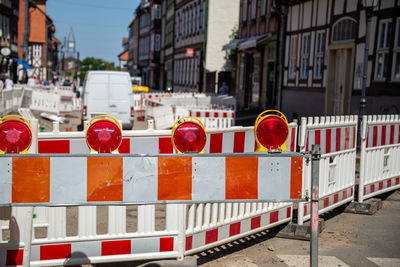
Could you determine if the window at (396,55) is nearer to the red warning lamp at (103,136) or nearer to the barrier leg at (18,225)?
the red warning lamp at (103,136)

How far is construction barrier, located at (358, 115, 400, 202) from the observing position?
7730mm

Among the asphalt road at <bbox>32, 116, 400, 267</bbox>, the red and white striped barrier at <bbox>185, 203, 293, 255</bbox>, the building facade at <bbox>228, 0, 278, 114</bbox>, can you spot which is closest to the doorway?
the building facade at <bbox>228, 0, 278, 114</bbox>

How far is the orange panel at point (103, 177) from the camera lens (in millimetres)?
3518

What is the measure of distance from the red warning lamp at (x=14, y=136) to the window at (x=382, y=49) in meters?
13.9

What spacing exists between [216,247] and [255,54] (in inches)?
997

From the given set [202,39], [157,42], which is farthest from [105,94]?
[157,42]

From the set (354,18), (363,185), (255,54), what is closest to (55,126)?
(363,185)

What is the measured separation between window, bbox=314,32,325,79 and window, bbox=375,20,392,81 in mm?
4352

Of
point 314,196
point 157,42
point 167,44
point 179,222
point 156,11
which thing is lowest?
point 179,222

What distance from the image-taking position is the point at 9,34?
5012 centimetres

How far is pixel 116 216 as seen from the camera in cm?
486

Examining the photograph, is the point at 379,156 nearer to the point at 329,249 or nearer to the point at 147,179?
the point at 329,249

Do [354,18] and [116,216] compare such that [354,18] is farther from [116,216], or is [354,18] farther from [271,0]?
[116,216]

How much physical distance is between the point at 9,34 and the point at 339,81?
3822cm
